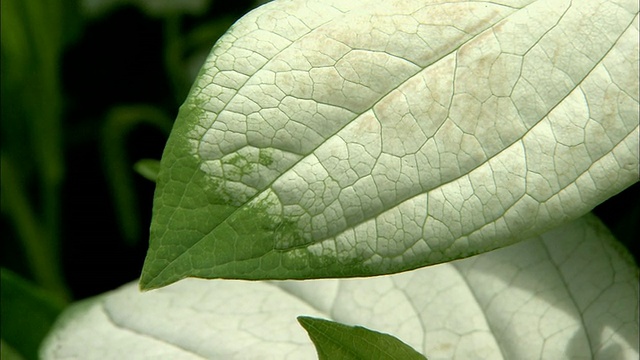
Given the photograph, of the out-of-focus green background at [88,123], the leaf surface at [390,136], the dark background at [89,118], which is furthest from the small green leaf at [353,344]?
the dark background at [89,118]

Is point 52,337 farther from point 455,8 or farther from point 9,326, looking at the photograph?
point 455,8

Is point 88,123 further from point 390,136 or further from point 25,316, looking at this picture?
point 390,136

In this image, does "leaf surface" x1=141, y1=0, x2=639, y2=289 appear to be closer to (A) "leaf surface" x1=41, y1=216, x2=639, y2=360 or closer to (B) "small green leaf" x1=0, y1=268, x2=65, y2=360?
(A) "leaf surface" x1=41, y1=216, x2=639, y2=360

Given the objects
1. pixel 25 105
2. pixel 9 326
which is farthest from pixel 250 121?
pixel 25 105

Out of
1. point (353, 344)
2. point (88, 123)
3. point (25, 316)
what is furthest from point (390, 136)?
point (88, 123)

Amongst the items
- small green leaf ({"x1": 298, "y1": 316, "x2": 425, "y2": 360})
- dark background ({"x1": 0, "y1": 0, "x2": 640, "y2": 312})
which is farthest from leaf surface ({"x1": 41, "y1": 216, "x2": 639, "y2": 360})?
dark background ({"x1": 0, "y1": 0, "x2": 640, "y2": 312})

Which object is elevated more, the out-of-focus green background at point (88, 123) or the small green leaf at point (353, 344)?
→ the small green leaf at point (353, 344)

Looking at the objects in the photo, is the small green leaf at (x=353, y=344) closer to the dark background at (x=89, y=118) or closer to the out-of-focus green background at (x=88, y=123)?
the out-of-focus green background at (x=88, y=123)
